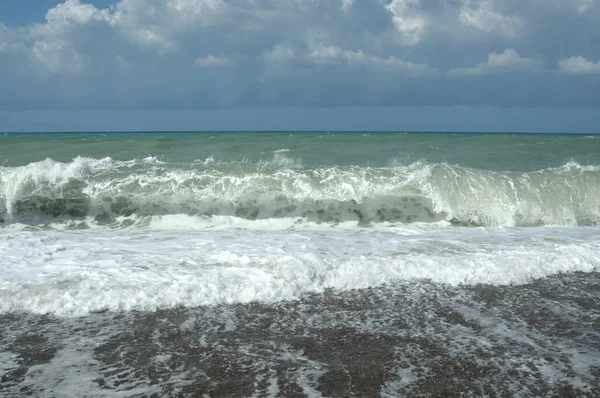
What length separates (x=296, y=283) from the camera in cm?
586

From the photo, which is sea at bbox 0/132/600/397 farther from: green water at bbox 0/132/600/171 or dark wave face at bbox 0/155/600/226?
green water at bbox 0/132/600/171

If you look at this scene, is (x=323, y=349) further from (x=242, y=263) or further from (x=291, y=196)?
(x=291, y=196)

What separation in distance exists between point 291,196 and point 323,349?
735 centimetres

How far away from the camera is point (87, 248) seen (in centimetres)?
740

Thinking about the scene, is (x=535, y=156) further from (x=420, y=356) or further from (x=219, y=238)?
(x=420, y=356)

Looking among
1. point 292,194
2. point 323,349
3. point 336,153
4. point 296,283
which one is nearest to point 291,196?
point 292,194

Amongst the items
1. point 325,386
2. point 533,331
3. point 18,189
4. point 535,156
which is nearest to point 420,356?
point 325,386

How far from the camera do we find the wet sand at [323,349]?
3654 mm

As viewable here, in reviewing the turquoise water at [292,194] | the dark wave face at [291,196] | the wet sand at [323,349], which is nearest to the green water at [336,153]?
the turquoise water at [292,194]

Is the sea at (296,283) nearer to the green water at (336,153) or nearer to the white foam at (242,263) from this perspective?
the white foam at (242,263)

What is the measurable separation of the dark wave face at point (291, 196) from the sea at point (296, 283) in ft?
0.14

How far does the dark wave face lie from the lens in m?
11.0

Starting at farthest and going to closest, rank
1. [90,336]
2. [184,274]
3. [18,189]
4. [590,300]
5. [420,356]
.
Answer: [18,189], [184,274], [590,300], [90,336], [420,356]

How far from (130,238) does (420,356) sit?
5.42 m
